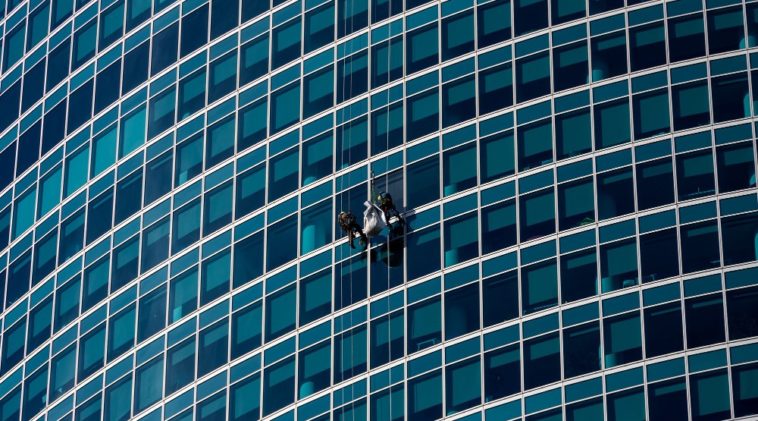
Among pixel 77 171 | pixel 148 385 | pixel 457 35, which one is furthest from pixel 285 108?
pixel 148 385

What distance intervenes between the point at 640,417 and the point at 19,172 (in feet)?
132

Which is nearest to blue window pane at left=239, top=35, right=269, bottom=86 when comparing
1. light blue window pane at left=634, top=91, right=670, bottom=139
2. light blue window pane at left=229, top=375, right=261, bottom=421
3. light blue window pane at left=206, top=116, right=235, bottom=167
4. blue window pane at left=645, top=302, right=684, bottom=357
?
light blue window pane at left=206, top=116, right=235, bottom=167

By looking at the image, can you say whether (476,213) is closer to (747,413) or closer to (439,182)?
(439,182)

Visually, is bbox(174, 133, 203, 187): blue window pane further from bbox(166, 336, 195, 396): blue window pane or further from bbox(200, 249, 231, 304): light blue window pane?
bbox(166, 336, 195, 396): blue window pane

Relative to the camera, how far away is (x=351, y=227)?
12862cm

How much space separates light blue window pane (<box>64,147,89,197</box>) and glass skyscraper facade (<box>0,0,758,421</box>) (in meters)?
0.15

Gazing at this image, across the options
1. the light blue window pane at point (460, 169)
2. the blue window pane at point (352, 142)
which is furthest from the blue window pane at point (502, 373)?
the blue window pane at point (352, 142)

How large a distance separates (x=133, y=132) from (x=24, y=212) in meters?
8.37

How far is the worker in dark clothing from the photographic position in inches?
5059

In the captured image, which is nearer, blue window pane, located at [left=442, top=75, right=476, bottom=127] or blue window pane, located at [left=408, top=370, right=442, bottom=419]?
blue window pane, located at [left=408, top=370, right=442, bottom=419]

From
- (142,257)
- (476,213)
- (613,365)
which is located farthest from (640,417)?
(142,257)

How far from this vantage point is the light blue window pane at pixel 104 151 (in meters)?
141

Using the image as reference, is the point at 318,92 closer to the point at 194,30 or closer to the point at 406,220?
the point at 406,220

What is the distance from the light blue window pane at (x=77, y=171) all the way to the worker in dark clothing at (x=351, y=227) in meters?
17.8
